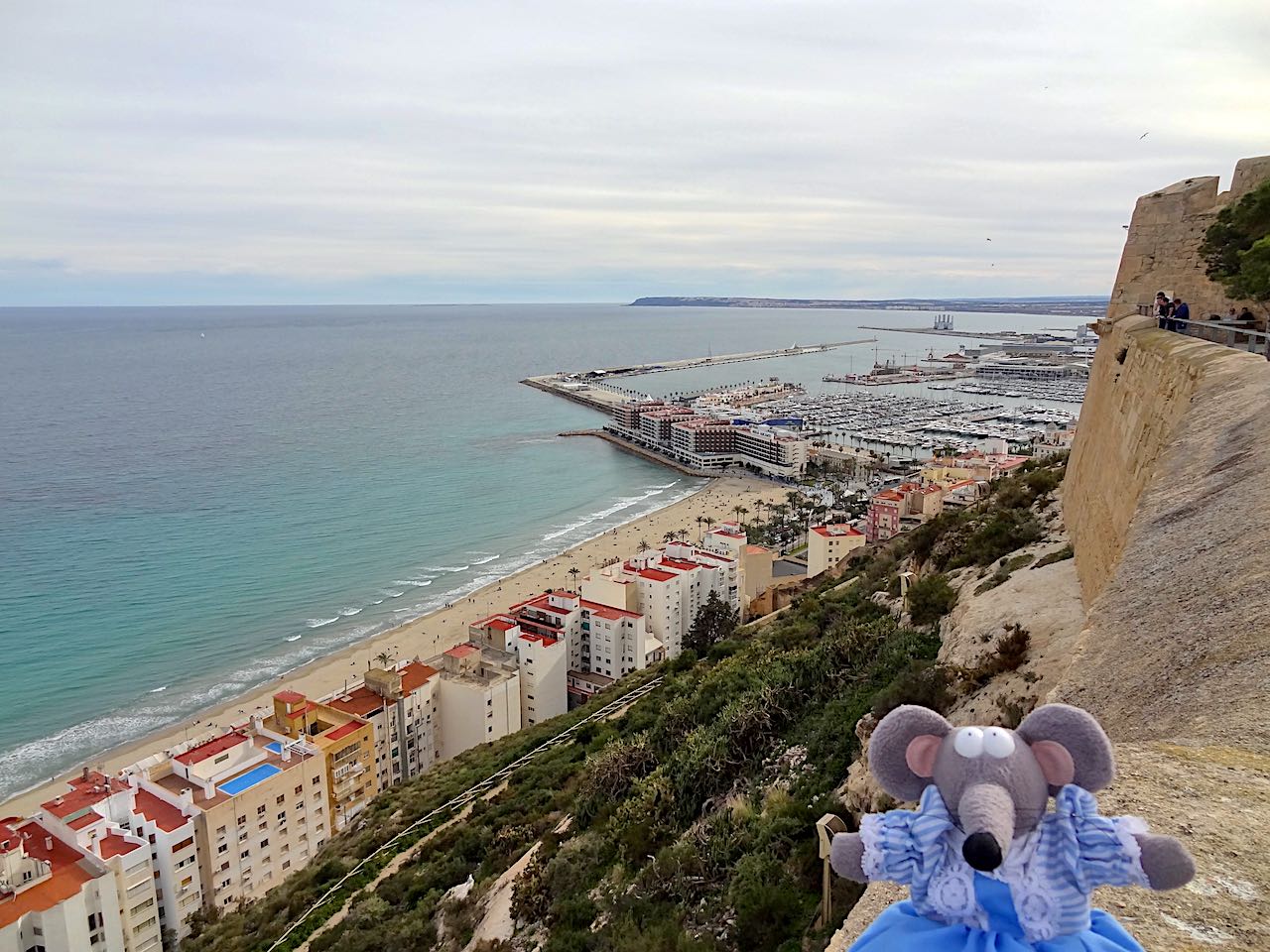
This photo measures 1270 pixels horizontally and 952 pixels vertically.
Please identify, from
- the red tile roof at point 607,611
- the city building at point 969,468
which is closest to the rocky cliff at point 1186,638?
the red tile roof at point 607,611

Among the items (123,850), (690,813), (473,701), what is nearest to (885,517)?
(473,701)

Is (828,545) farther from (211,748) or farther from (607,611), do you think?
(211,748)

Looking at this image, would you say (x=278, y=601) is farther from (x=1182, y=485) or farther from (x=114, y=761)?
(x=1182, y=485)

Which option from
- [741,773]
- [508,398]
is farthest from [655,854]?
[508,398]

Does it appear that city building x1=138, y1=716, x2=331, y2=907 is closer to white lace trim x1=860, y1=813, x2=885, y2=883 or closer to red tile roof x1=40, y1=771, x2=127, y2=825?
red tile roof x1=40, y1=771, x2=127, y2=825

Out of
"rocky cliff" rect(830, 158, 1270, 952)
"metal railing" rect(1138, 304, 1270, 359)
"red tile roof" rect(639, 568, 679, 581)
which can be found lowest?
"red tile roof" rect(639, 568, 679, 581)

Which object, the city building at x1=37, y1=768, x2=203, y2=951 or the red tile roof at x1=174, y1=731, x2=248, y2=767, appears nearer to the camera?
the city building at x1=37, y1=768, x2=203, y2=951

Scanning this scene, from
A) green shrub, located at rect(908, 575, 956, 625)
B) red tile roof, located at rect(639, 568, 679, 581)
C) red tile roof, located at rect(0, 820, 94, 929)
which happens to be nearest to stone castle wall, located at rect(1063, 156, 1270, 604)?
green shrub, located at rect(908, 575, 956, 625)
